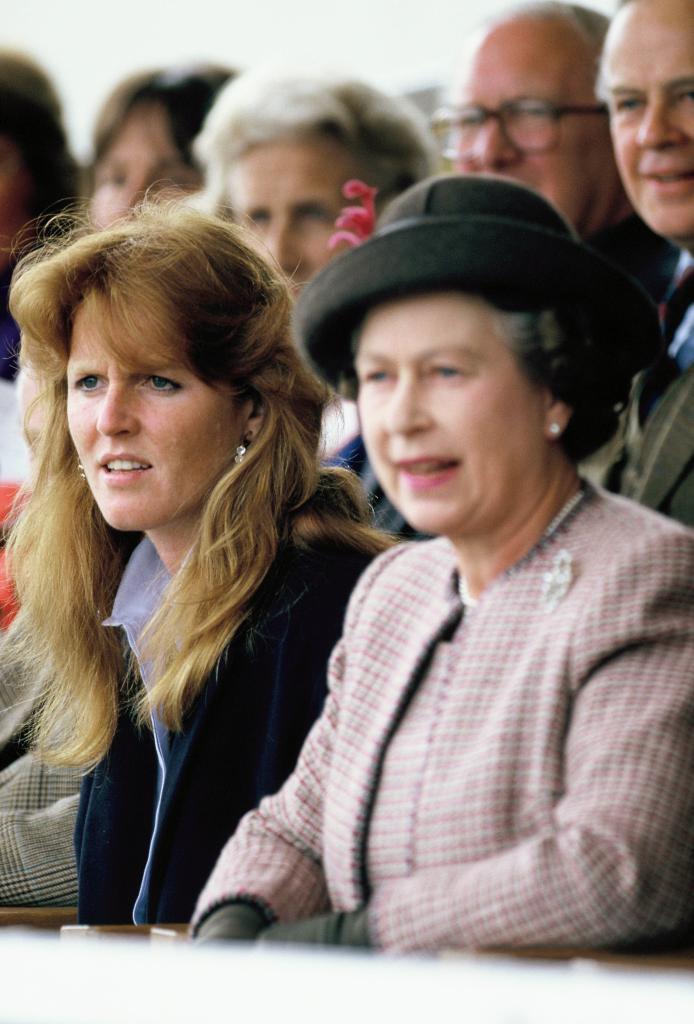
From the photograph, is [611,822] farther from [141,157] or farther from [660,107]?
[141,157]

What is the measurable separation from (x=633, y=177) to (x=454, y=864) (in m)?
1.50

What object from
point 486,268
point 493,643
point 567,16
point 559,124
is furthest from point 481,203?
point 567,16

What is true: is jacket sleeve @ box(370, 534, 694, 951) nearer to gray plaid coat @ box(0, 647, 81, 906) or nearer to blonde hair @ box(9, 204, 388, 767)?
blonde hair @ box(9, 204, 388, 767)

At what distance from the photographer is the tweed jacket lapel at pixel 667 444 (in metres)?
2.39

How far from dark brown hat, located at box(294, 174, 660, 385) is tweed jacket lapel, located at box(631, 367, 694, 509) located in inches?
25.5

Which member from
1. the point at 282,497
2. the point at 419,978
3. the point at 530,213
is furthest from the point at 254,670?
the point at 419,978

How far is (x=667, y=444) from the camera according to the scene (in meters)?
2.42

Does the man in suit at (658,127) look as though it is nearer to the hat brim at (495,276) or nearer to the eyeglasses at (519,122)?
the eyeglasses at (519,122)

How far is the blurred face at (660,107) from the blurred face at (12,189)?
193cm

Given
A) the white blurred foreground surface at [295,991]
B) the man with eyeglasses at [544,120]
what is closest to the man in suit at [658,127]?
the man with eyeglasses at [544,120]

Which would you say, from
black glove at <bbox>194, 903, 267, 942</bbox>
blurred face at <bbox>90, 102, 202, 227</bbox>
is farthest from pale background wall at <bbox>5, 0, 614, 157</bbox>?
black glove at <bbox>194, 903, 267, 942</bbox>

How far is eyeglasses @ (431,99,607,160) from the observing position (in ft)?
10.6

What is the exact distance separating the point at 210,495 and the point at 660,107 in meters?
1.04

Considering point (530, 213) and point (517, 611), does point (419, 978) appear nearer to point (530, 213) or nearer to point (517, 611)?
point (517, 611)
